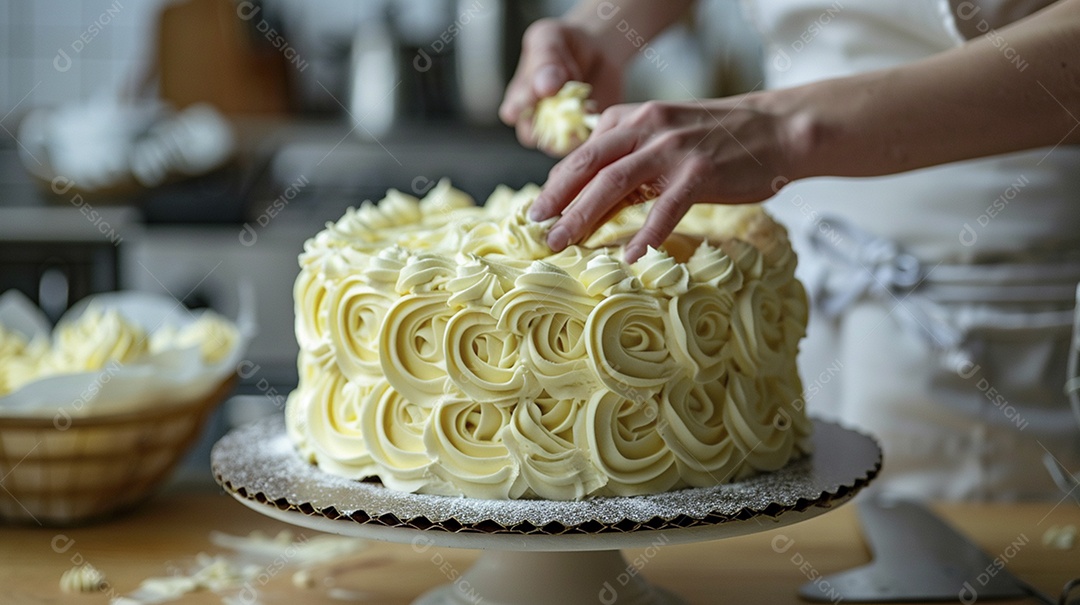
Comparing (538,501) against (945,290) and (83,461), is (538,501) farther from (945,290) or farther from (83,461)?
(945,290)

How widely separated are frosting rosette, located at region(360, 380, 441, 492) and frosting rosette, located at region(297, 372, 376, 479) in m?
0.02

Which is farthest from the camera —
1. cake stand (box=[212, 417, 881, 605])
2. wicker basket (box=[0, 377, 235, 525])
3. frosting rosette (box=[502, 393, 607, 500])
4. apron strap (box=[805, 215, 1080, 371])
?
apron strap (box=[805, 215, 1080, 371])

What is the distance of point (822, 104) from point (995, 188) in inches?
25.0

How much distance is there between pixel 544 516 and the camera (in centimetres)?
93

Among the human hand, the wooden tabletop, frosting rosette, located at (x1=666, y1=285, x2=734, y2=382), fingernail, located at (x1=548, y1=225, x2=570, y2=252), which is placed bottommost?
the wooden tabletop

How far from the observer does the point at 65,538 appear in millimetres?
1329

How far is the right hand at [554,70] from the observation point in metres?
1.48

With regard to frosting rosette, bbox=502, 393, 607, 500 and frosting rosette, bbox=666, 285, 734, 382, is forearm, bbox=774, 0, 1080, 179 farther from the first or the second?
frosting rosette, bbox=502, 393, 607, 500

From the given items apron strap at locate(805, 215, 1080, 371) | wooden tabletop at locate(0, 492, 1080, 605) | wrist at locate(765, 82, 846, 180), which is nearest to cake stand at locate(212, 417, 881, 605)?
wooden tabletop at locate(0, 492, 1080, 605)

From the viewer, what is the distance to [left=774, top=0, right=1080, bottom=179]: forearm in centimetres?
105

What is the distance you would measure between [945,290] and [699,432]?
701mm

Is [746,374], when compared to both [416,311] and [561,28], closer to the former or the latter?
[416,311]

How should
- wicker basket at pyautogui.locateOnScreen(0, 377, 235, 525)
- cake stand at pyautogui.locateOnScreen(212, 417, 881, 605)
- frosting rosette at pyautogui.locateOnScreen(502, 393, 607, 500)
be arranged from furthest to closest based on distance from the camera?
wicker basket at pyautogui.locateOnScreen(0, 377, 235, 525) → frosting rosette at pyautogui.locateOnScreen(502, 393, 607, 500) → cake stand at pyautogui.locateOnScreen(212, 417, 881, 605)

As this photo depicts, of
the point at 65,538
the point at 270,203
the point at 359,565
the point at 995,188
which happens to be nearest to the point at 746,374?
the point at 359,565
